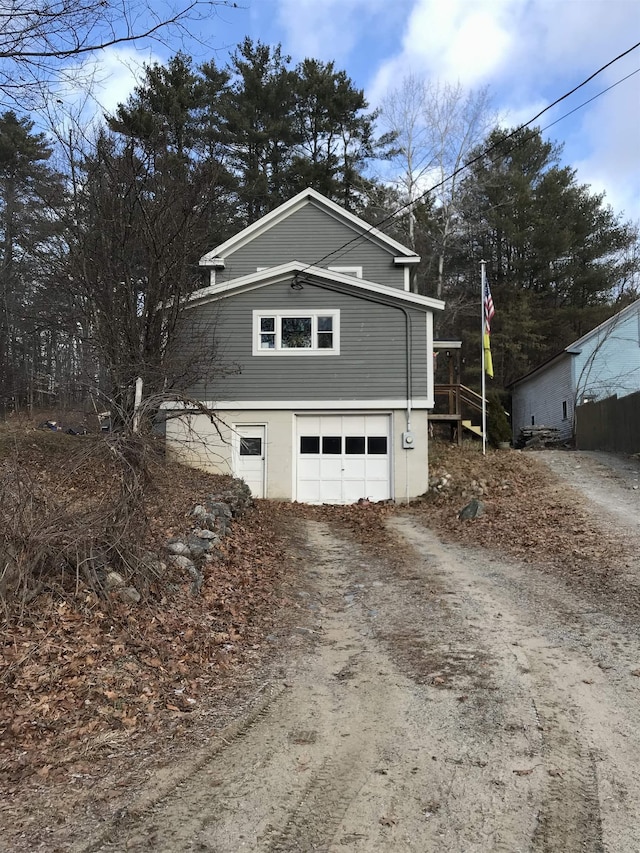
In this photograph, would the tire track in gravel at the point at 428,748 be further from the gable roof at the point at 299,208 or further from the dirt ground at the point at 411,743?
the gable roof at the point at 299,208

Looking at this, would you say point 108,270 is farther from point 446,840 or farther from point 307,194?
point 446,840

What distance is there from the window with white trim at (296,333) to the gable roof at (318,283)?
0.76 meters

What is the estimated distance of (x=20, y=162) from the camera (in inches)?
810

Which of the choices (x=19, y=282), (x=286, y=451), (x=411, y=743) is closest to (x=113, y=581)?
(x=411, y=743)

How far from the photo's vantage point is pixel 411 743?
3.93 meters

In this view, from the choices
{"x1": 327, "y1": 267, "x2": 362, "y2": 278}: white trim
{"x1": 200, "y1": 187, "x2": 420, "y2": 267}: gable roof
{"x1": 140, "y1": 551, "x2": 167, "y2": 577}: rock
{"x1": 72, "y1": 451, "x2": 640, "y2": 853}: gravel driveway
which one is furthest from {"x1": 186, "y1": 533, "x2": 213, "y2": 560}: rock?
{"x1": 327, "y1": 267, "x2": 362, "y2": 278}: white trim

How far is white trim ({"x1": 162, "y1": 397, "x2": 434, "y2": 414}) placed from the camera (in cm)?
1584

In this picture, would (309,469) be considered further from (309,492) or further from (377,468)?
(377,468)

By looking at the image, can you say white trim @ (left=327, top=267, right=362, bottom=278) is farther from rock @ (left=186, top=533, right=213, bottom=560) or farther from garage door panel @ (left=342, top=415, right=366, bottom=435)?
Result: rock @ (left=186, top=533, right=213, bottom=560)

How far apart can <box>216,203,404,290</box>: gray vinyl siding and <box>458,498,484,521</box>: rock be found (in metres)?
8.13

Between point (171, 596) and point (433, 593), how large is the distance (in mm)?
3200

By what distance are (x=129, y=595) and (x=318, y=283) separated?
11642mm

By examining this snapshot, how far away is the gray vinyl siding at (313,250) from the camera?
18719 mm

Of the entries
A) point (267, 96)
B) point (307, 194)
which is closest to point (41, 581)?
point (307, 194)
